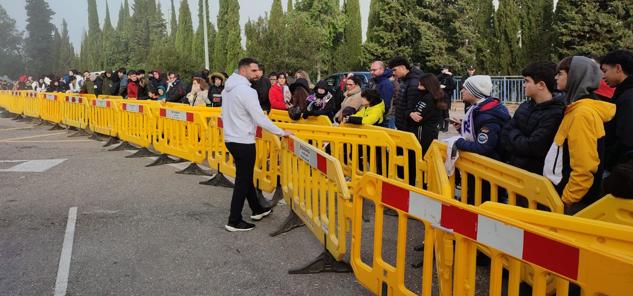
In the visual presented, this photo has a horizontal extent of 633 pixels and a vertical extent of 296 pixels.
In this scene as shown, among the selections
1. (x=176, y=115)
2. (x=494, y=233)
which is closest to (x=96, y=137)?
(x=176, y=115)

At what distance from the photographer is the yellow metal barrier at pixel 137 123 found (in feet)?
38.7

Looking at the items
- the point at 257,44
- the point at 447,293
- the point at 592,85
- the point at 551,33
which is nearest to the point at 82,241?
the point at 447,293

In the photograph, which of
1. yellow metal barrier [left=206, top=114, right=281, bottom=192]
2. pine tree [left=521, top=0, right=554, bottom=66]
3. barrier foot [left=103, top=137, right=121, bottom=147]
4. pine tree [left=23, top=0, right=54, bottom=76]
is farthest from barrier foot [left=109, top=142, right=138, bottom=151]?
pine tree [left=23, top=0, right=54, bottom=76]

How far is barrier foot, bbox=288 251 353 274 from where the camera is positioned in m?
5.05

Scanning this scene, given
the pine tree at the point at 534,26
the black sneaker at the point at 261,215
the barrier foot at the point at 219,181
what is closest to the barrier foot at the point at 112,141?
the barrier foot at the point at 219,181

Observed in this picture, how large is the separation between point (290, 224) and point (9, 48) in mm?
100825

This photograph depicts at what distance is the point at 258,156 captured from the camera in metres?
7.94

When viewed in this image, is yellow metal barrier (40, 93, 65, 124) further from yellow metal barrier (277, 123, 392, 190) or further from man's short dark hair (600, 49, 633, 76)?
man's short dark hair (600, 49, 633, 76)

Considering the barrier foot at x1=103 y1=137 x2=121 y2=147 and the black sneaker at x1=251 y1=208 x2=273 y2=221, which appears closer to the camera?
the black sneaker at x1=251 y1=208 x2=273 y2=221

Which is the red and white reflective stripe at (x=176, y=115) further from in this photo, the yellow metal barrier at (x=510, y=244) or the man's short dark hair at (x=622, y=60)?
the man's short dark hair at (x=622, y=60)

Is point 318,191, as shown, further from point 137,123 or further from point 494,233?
point 137,123

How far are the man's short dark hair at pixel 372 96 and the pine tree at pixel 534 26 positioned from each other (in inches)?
892

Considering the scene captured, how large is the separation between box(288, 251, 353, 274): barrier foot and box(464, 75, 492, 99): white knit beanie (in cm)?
190

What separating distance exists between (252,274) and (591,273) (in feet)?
10.8
